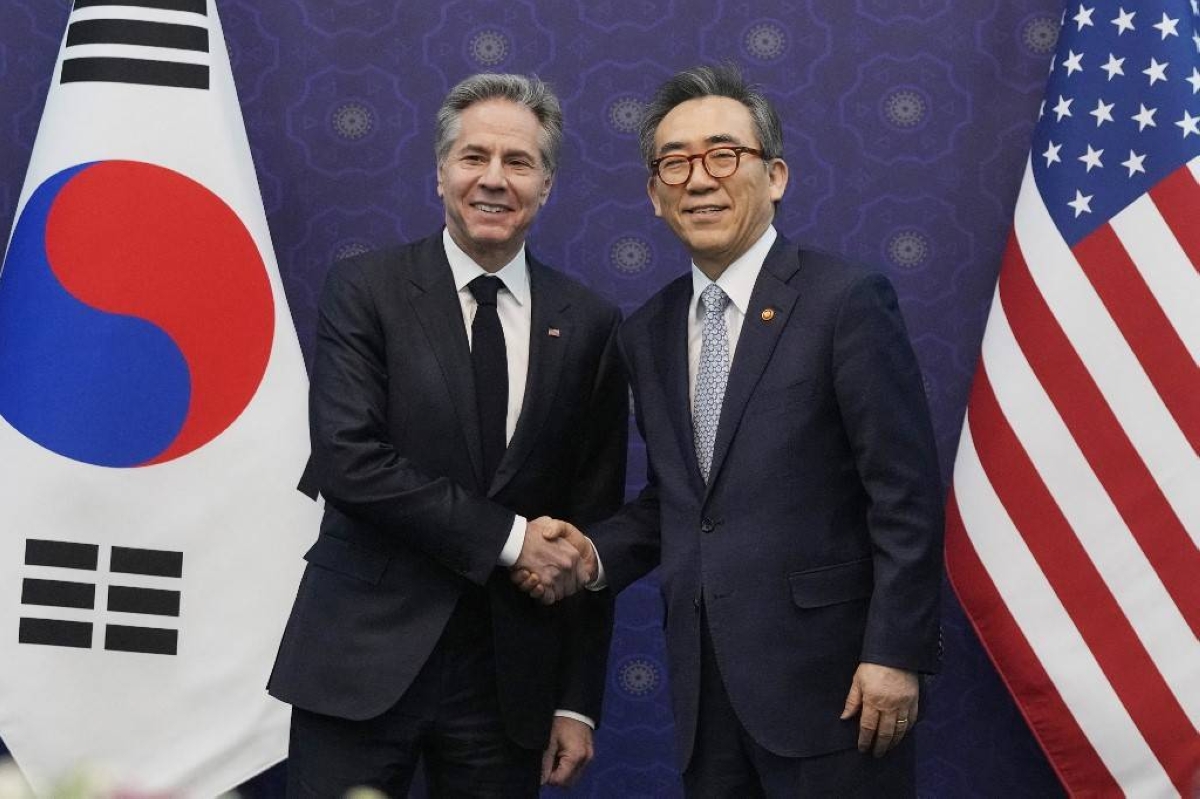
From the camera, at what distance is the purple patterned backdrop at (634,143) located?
10.8 feet

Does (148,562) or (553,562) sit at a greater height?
(148,562)

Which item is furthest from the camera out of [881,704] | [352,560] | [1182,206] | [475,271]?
[1182,206]

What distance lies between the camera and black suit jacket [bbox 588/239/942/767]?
80.9 inches

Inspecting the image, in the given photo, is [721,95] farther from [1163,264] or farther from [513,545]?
[1163,264]

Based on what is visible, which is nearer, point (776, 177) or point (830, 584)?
point (830, 584)

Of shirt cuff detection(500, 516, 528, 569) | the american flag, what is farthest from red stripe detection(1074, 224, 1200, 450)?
shirt cuff detection(500, 516, 528, 569)

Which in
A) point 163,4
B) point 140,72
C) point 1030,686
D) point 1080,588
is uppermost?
point 163,4

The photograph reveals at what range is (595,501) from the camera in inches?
96.0

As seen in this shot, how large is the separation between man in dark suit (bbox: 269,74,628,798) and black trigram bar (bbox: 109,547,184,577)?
65 cm

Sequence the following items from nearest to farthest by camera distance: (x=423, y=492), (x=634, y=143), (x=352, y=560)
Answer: (x=423, y=492), (x=352, y=560), (x=634, y=143)

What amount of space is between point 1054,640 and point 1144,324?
650 millimetres

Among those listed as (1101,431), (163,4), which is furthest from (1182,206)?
(163,4)

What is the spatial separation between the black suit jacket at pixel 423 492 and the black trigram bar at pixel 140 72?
806 millimetres

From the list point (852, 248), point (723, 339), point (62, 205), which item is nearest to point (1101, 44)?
point (852, 248)
